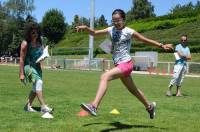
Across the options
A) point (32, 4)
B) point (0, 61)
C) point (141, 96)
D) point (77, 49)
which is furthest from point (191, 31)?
point (141, 96)

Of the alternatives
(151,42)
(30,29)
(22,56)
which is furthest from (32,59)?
(151,42)

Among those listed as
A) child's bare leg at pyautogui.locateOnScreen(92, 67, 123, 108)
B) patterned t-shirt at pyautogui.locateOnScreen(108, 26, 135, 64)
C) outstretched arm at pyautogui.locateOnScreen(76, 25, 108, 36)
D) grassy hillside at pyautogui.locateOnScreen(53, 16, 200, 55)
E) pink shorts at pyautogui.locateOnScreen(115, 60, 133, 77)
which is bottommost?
child's bare leg at pyautogui.locateOnScreen(92, 67, 123, 108)

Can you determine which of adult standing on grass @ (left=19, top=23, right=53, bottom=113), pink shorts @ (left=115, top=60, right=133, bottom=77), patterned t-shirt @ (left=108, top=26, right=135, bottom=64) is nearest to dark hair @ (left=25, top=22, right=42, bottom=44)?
adult standing on grass @ (left=19, top=23, right=53, bottom=113)

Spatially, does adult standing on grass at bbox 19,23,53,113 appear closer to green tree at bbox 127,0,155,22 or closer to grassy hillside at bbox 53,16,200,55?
grassy hillside at bbox 53,16,200,55

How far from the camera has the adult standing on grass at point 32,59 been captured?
9984 millimetres

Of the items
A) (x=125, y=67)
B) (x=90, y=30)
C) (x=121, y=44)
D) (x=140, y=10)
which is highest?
(x=140, y=10)

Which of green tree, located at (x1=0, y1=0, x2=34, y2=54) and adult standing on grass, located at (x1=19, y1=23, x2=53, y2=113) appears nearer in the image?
adult standing on grass, located at (x1=19, y1=23, x2=53, y2=113)

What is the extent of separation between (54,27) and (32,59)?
359 feet

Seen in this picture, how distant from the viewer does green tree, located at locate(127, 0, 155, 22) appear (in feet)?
442

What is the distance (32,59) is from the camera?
33.3ft

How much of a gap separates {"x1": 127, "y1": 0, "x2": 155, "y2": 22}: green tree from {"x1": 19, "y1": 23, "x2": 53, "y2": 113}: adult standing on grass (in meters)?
125

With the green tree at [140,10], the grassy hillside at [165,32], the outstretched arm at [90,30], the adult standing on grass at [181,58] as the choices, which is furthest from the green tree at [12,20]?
the outstretched arm at [90,30]

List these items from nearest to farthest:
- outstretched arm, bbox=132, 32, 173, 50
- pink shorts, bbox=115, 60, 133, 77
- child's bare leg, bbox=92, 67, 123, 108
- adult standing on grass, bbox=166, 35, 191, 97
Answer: child's bare leg, bbox=92, 67, 123, 108 → pink shorts, bbox=115, 60, 133, 77 → outstretched arm, bbox=132, 32, 173, 50 → adult standing on grass, bbox=166, 35, 191, 97

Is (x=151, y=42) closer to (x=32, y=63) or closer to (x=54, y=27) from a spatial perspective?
(x=32, y=63)
